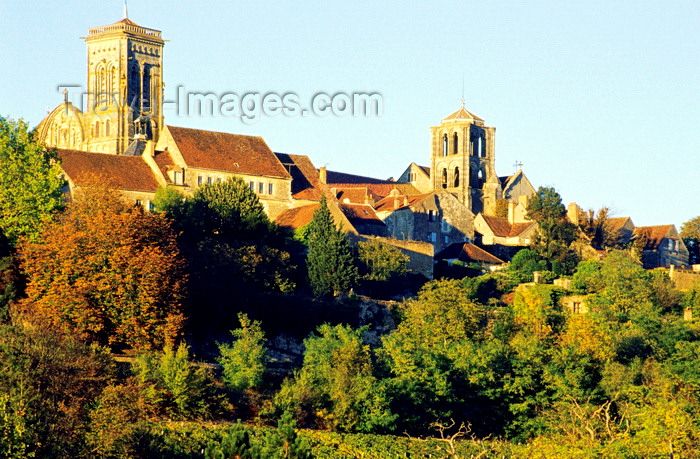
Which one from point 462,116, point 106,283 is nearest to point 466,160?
point 462,116

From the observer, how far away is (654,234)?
85062 mm

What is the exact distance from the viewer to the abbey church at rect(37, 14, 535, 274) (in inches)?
2724

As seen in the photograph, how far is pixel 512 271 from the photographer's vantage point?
2670 inches

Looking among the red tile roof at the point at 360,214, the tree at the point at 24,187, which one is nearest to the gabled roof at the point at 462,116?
the red tile roof at the point at 360,214

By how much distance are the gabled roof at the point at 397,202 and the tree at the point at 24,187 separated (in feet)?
81.7

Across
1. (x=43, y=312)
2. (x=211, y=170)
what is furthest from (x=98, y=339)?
Result: (x=211, y=170)

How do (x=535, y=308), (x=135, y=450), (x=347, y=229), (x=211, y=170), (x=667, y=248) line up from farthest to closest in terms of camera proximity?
(x=667, y=248), (x=211, y=170), (x=347, y=229), (x=535, y=308), (x=135, y=450)

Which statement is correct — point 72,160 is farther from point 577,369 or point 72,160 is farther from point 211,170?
point 577,369

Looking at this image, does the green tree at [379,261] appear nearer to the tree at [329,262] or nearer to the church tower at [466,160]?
the tree at [329,262]

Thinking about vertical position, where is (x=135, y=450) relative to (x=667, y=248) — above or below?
below

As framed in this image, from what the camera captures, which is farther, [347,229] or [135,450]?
[347,229]

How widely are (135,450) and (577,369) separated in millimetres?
21851

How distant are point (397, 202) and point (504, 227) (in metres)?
8.41

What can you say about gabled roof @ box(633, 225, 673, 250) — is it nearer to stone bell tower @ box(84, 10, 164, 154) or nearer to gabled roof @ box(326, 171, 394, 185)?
gabled roof @ box(326, 171, 394, 185)
